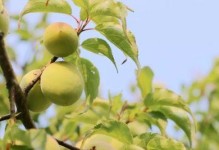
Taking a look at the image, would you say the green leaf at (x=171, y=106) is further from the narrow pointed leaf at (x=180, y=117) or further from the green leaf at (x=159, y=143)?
the green leaf at (x=159, y=143)

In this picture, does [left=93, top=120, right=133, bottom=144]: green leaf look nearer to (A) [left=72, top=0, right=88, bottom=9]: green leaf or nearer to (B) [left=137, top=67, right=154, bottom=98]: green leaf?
(A) [left=72, top=0, right=88, bottom=9]: green leaf

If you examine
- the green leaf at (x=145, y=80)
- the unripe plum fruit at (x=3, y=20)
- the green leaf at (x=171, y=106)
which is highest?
the unripe plum fruit at (x=3, y=20)

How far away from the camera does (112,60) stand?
1.34m

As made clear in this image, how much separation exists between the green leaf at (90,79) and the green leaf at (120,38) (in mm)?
147

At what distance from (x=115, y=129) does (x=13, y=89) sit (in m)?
0.27

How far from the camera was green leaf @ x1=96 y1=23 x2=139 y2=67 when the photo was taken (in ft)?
4.12

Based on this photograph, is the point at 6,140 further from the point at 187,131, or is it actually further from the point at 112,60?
the point at 187,131

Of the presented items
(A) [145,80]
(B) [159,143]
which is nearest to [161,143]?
(B) [159,143]

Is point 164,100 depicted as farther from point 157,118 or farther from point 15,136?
point 15,136

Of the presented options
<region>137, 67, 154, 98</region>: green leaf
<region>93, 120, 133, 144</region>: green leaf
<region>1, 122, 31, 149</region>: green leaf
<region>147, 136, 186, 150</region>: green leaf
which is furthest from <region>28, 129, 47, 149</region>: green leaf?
<region>137, 67, 154, 98</region>: green leaf

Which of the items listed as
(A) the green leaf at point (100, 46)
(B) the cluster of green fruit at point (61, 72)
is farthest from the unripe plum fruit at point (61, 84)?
(A) the green leaf at point (100, 46)

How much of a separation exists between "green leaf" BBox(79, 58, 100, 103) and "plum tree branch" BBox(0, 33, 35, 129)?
25cm

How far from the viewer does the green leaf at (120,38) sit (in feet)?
4.12

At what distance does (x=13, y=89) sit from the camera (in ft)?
3.84
